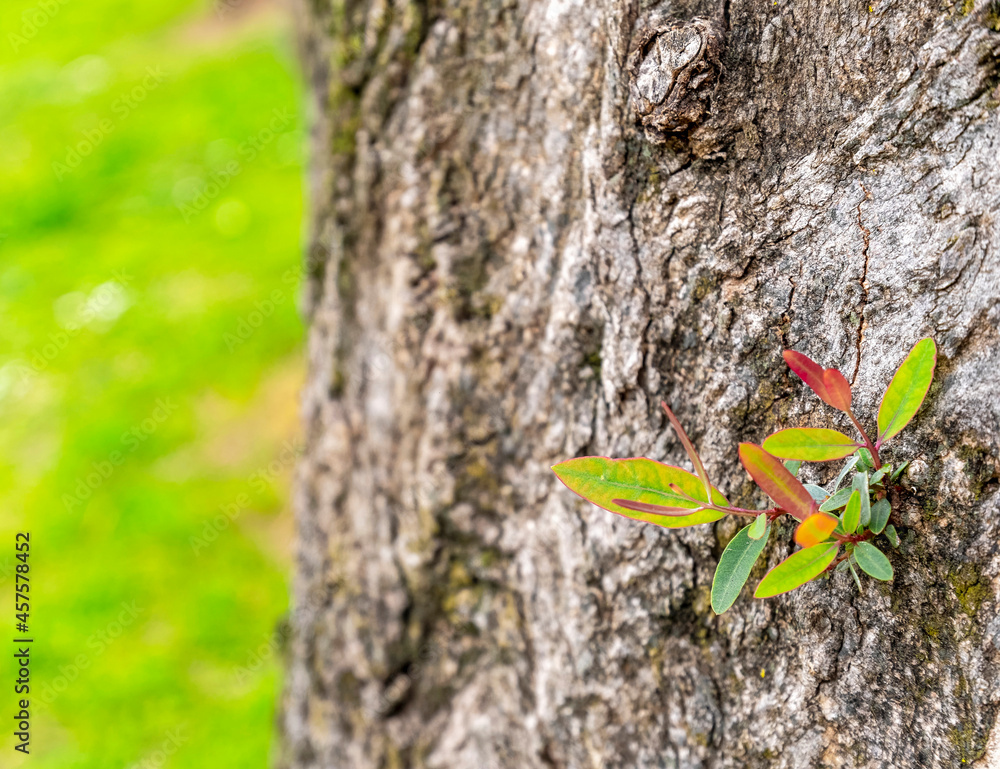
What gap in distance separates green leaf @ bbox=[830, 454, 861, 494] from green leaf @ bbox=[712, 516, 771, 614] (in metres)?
0.12

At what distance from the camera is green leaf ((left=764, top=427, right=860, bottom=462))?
0.94m

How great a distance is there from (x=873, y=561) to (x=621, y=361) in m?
0.51

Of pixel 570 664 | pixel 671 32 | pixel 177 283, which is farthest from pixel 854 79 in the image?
pixel 177 283

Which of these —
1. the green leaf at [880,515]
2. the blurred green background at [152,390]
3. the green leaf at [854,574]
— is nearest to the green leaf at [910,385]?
the green leaf at [880,515]

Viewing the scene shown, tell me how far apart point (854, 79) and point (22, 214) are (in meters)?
5.36

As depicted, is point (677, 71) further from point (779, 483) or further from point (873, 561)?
point (873, 561)

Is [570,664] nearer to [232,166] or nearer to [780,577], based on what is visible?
[780,577]

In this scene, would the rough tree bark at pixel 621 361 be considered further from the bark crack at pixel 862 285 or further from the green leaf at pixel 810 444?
the green leaf at pixel 810 444

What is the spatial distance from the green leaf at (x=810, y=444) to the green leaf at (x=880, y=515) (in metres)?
0.09

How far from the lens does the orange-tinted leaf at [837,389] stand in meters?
0.91

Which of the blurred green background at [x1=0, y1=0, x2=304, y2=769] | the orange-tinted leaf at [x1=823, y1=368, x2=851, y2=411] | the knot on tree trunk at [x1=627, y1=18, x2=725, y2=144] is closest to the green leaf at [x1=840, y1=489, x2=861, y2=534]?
Answer: the orange-tinted leaf at [x1=823, y1=368, x2=851, y2=411]

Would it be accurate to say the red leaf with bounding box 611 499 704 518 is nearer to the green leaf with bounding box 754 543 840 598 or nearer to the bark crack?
the green leaf with bounding box 754 543 840 598

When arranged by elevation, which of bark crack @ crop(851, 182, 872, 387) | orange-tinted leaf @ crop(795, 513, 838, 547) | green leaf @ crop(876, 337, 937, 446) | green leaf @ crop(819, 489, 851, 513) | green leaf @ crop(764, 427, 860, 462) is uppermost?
bark crack @ crop(851, 182, 872, 387)

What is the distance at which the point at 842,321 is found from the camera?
106 cm
